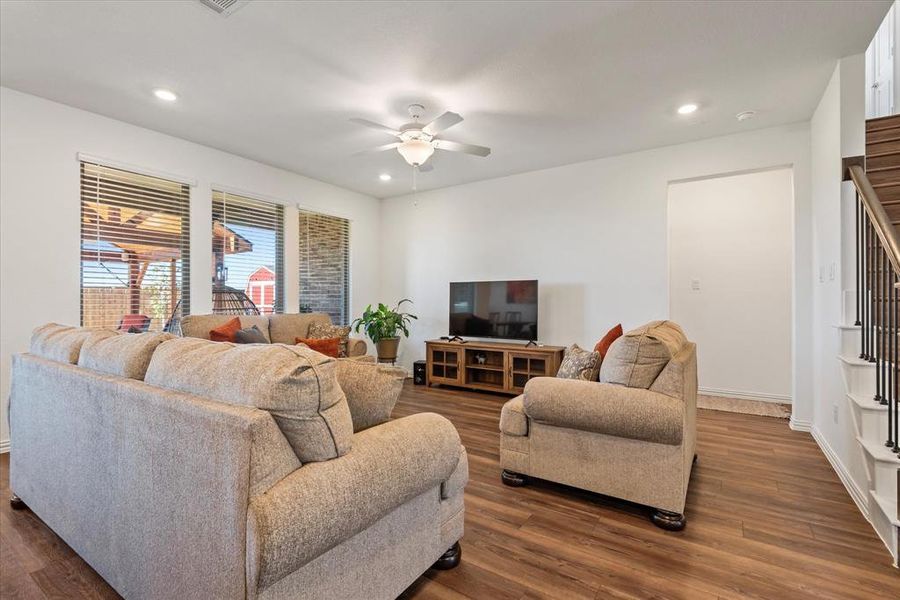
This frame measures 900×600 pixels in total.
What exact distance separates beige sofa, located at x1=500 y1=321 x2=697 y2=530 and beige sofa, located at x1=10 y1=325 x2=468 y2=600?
773mm

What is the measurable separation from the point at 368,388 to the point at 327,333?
3.32 meters

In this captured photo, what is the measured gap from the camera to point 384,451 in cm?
126

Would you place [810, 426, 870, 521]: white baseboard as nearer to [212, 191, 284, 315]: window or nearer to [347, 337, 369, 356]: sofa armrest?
[347, 337, 369, 356]: sofa armrest

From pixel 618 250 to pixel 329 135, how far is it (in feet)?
10.3

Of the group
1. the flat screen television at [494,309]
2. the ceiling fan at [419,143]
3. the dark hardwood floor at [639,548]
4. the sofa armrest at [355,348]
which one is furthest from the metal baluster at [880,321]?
the sofa armrest at [355,348]

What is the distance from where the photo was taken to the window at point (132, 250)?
135 inches

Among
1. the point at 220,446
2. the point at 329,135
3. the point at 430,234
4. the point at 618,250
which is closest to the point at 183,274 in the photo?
the point at 329,135

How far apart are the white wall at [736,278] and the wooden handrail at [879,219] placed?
2096mm

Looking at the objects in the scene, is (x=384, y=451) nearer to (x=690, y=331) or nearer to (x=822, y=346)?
(x=822, y=346)

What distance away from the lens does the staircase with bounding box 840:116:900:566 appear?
184cm

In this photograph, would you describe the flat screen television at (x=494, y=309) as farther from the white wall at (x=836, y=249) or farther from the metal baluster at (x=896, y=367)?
the metal baluster at (x=896, y=367)

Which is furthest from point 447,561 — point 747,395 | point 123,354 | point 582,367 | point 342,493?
point 747,395

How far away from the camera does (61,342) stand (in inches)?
75.7

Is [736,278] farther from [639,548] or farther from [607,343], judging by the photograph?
[639,548]
